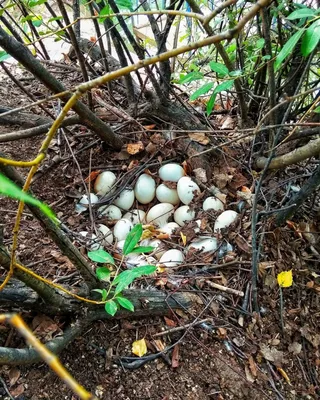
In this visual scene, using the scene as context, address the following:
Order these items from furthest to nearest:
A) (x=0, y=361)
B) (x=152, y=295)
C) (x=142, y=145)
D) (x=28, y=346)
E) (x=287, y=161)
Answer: (x=142, y=145) < (x=287, y=161) < (x=152, y=295) < (x=28, y=346) < (x=0, y=361)

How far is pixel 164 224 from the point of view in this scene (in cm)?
148

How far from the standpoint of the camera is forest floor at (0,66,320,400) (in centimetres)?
99

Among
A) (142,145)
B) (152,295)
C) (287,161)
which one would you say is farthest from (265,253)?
(142,145)

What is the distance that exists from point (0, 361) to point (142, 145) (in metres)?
0.97

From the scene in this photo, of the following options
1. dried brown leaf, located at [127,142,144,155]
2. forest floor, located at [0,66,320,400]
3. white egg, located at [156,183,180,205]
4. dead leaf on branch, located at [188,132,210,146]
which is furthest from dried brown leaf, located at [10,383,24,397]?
dead leaf on branch, located at [188,132,210,146]

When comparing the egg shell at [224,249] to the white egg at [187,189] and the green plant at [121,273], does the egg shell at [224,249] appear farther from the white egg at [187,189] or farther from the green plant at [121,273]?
the green plant at [121,273]

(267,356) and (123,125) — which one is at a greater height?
→ (123,125)

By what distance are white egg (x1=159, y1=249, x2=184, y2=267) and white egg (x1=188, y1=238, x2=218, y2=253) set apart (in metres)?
0.05

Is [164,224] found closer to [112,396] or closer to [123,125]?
[123,125]

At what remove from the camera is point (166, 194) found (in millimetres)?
1498

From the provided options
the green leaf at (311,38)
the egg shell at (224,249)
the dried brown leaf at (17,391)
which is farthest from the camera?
the egg shell at (224,249)

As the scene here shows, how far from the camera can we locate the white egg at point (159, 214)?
4.83 feet

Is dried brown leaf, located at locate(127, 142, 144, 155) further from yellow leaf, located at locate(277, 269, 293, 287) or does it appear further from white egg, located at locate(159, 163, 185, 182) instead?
yellow leaf, located at locate(277, 269, 293, 287)

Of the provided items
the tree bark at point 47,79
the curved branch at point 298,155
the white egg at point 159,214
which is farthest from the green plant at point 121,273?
the curved branch at point 298,155
